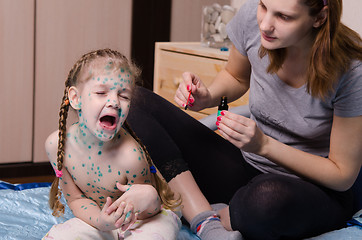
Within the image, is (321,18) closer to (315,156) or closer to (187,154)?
(315,156)

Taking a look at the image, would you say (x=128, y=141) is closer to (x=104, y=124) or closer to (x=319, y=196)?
(x=104, y=124)

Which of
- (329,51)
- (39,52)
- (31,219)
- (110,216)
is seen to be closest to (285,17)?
(329,51)

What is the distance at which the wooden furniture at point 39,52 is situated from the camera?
2.46 m

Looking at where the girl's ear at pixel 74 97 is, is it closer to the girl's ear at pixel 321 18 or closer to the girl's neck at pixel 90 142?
the girl's neck at pixel 90 142

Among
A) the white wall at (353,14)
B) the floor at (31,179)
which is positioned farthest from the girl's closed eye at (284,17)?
the floor at (31,179)

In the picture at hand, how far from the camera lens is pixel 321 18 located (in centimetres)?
120

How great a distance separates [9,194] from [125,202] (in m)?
0.61

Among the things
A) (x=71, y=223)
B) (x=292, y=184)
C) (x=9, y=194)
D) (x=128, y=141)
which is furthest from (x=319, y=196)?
(x=9, y=194)

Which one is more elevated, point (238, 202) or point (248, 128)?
point (248, 128)

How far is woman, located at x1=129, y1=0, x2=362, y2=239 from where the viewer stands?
A: 3.96 feet

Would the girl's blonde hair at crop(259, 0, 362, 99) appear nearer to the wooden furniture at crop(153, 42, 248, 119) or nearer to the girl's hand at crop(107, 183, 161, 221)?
the girl's hand at crop(107, 183, 161, 221)

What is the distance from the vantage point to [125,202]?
3.50 ft

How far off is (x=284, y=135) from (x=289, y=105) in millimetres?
85

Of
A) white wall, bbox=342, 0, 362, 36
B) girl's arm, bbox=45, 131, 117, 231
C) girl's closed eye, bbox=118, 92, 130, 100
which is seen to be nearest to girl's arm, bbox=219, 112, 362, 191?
girl's closed eye, bbox=118, 92, 130, 100
